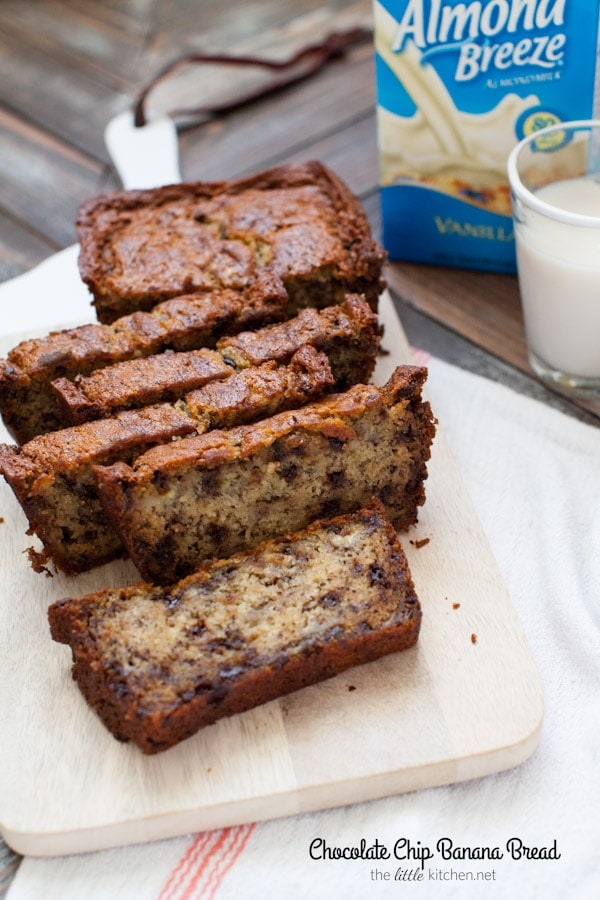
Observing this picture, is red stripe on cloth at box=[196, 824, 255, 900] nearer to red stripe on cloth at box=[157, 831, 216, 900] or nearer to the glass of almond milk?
red stripe on cloth at box=[157, 831, 216, 900]

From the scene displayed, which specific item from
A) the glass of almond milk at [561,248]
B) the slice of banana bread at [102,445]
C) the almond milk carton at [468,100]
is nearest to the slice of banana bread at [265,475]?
the slice of banana bread at [102,445]

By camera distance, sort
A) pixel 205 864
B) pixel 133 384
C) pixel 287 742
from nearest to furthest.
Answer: pixel 205 864, pixel 287 742, pixel 133 384

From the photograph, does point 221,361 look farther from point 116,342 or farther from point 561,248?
point 561,248

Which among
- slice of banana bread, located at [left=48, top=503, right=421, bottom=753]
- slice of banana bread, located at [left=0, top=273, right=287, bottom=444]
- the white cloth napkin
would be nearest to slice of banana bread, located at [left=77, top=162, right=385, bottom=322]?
slice of banana bread, located at [left=0, top=273, right=287, bottom=444]

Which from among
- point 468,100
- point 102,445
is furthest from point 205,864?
point 468,100

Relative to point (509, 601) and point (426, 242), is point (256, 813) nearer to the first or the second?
point (509, 601)

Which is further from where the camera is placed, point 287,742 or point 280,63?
point 280,63
